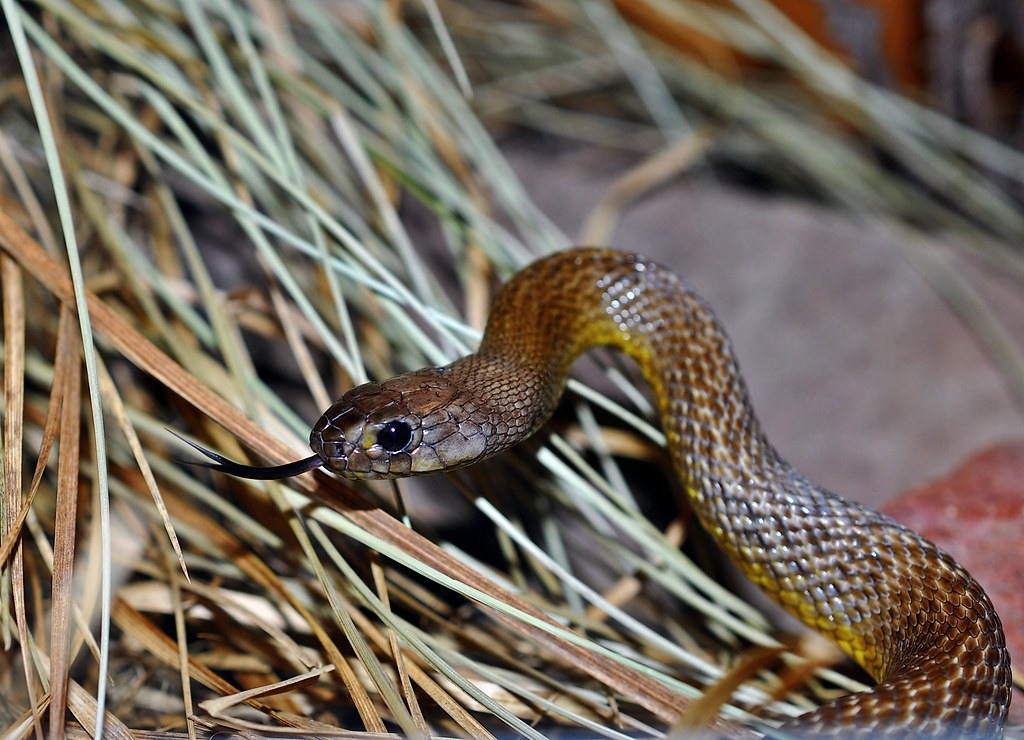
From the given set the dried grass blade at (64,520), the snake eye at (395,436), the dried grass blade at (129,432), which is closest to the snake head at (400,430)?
the snake eye at (395,436)

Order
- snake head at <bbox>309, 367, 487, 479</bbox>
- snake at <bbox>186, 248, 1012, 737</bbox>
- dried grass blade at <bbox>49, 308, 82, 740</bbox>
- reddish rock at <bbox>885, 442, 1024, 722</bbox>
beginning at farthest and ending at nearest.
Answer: reddish rock at <bbox>885, 442, 1024, 722</bbox> → snake head at <bbox>309, 367, 487, 479</bbox> → snake at <bbox>186, 248, 1012, 737</bbox> → dried grass blade at <bbox>49, 308, 82, 740</bbox>

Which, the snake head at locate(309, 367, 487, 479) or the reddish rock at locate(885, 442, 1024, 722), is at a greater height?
the snake head at locate(309, 367, 487, 479)

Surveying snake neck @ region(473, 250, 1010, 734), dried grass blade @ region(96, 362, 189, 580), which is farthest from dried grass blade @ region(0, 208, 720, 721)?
snake neck @ region(473, 250, 1010, 734)

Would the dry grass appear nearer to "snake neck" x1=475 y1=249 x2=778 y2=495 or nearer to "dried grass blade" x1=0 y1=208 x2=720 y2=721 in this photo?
"dried grass blade" x1=0 y1=208 x2=720 y2=721

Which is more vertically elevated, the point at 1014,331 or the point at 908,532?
the point at 1014,331

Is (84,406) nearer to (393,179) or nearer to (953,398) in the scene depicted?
(393,179)

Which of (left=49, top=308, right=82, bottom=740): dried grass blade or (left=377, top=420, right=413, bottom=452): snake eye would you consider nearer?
(left=49, top=308, right=82, bottom=740): dried grass blade

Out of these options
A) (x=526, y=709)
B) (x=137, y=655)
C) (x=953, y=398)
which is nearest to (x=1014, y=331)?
(x=953, y=398)
